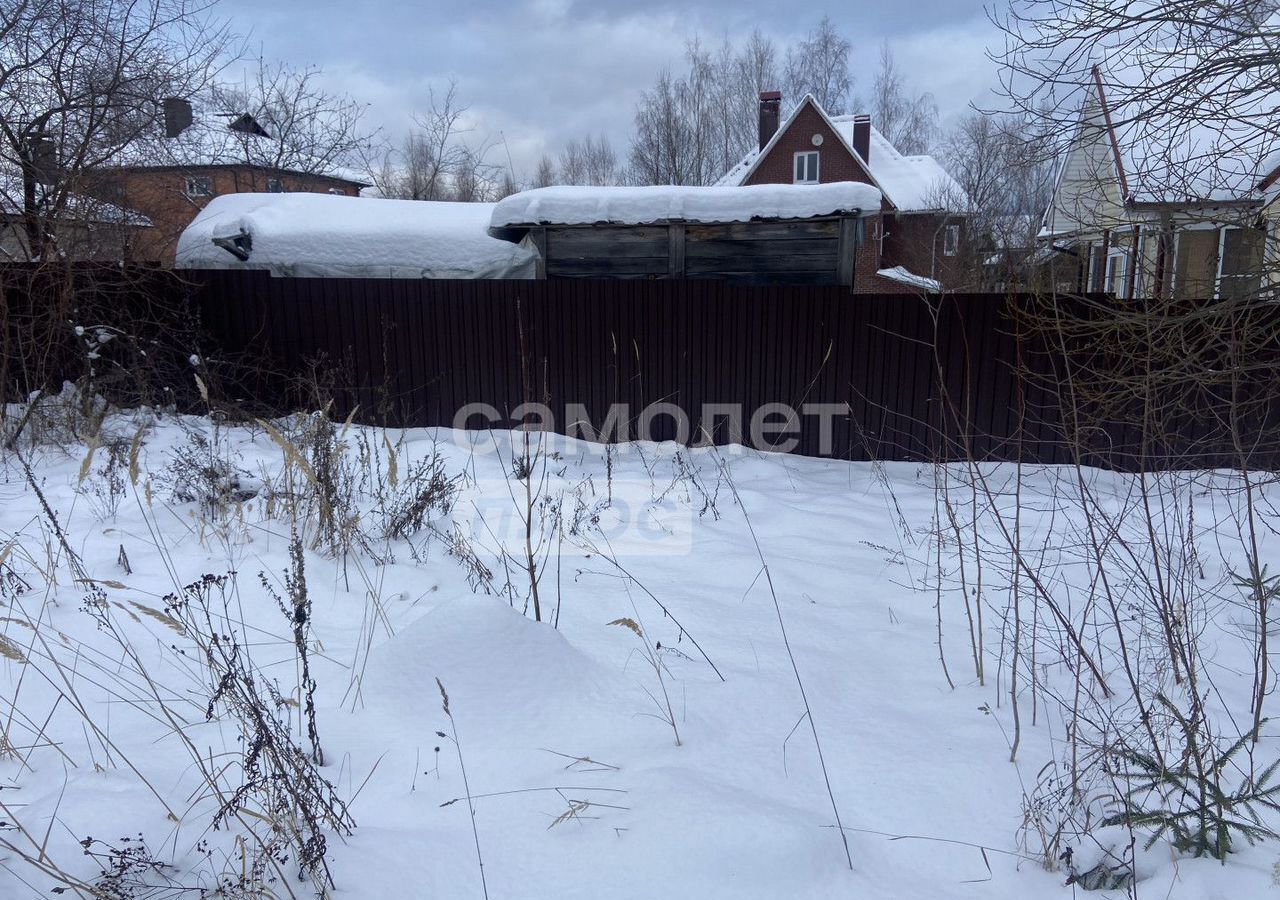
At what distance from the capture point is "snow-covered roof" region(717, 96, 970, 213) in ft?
78.3

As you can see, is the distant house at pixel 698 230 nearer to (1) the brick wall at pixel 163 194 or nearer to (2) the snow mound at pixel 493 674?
(1) the brick wall at pixel 163 194

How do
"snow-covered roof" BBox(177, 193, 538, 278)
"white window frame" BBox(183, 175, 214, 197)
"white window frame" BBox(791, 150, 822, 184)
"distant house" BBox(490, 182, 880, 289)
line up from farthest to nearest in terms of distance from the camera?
"white window frame" BBox(791, 150, 822, 184)
"white window frame" BBox(183, 175, 214, 197)
"snow-covered roof" BBox(177, 193, 538, 278)
"distant house" BBox(490, 182, 880, 289)

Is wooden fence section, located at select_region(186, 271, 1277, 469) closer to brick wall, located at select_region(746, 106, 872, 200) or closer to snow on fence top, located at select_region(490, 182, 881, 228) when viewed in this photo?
snow on fence top, located at select_region(490, 182, 881, 228)

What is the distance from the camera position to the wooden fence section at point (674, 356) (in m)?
6.31

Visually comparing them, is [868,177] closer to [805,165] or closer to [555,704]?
[805,165]

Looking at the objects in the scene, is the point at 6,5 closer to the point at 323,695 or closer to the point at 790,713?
the point at 323,695

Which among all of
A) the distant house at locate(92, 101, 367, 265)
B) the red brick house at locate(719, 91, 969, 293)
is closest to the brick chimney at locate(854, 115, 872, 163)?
the red brick house at locate(719, 91, 969, 293)

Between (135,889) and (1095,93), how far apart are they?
5.49m

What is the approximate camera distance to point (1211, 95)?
12.4 feet

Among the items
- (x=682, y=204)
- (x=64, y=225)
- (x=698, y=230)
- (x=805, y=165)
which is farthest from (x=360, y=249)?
(x=805, y=165)

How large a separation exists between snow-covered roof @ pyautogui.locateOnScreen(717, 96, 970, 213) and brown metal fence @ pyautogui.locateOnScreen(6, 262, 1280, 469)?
18365 mm

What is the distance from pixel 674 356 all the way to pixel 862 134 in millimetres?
22948

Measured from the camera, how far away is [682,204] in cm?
708

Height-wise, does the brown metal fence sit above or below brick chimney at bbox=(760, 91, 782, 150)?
below
